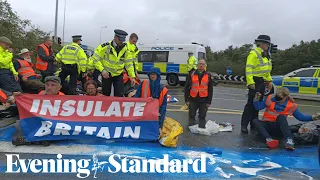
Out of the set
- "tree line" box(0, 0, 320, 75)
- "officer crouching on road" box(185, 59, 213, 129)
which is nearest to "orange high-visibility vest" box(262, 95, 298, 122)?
"officer crouching on road" box(185, 59, 213, 129)

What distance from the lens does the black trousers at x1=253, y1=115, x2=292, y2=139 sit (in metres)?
5.20

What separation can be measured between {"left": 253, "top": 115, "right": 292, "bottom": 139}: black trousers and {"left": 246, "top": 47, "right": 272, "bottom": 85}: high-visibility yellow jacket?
865 mm

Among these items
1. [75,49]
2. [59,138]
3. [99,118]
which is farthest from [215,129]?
[75,49]

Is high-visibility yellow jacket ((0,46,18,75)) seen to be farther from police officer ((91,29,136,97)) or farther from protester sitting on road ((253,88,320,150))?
protester sitting on road ((253,88,320,150))

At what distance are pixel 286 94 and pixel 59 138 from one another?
3.97 m

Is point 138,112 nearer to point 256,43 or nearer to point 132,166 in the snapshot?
point 132,166

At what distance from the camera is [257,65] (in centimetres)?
591

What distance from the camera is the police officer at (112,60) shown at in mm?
5793

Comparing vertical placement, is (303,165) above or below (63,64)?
below

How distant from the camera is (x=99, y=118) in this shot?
16.5 ft

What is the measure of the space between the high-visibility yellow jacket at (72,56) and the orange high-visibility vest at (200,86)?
2.58 m

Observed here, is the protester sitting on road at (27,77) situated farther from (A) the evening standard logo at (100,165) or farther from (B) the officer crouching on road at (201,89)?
(B) the officer crouching on road at (201,89)

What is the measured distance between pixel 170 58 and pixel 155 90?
1188cm

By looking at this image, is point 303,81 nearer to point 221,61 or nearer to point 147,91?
point 147,91
